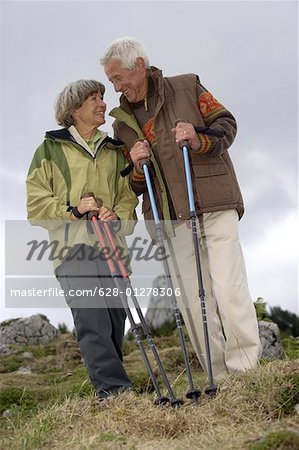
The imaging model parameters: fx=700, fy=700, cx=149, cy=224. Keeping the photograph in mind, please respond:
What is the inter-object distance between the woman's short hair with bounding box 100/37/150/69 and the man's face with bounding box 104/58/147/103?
0.04 metres

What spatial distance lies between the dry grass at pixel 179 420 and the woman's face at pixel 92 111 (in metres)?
2.90

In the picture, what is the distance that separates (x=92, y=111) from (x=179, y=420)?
133 inches

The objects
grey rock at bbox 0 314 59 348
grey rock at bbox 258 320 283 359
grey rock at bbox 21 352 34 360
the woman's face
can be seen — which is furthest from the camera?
grey rock at bbox 0 314 59 348

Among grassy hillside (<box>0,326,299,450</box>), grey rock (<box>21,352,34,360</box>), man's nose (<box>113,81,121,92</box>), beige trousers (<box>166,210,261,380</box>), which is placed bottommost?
grassy hillside (<box>0,326,299,450</box>)

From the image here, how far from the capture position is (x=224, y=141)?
24.4ft

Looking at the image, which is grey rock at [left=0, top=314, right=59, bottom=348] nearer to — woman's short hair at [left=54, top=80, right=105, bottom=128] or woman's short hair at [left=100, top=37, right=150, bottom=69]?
woman's short hair at [left=54, top=80, right=105, bottom=128]

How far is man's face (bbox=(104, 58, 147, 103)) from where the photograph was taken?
24.6ft

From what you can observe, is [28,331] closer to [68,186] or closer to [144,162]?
[68,186]

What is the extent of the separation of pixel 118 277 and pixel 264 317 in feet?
29.2

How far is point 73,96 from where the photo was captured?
7.49m

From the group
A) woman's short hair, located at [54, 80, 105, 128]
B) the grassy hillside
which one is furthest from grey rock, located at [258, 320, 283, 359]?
woman's short hair, located at [54, 80, 105, 128]

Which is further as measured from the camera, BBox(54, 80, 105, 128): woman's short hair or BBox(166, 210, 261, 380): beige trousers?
BBox(54, 80, 105, 128): woman's short hair

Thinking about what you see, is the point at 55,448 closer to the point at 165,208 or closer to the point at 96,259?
the point at 96,259

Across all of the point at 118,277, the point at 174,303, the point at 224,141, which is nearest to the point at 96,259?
the point at 118,277
